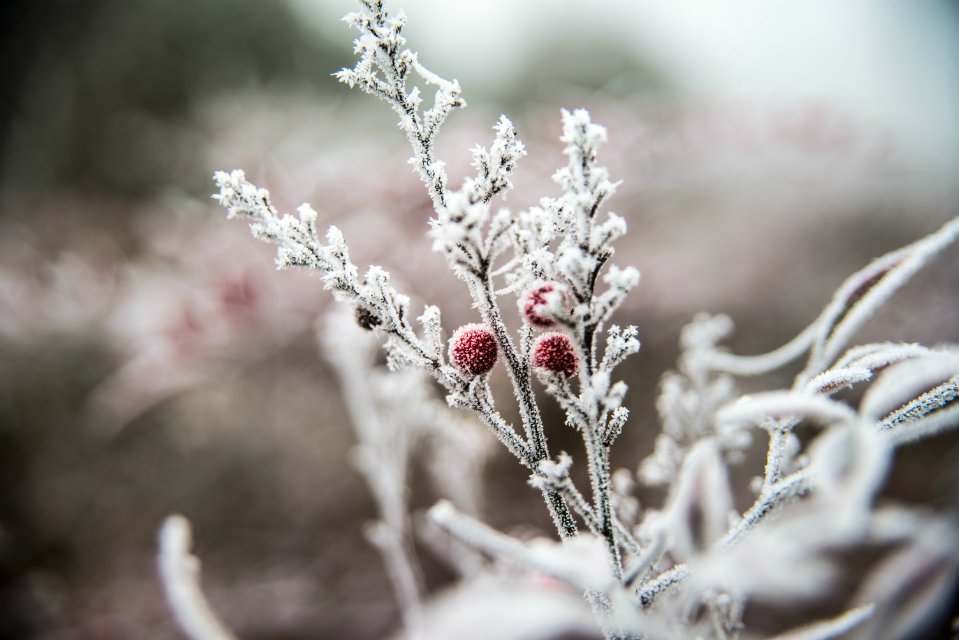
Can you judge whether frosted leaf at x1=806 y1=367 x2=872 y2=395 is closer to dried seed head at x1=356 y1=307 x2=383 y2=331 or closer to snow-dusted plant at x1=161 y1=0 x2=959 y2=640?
snow-dusted plant at x1=161 y1=0 x2=959 y2=640

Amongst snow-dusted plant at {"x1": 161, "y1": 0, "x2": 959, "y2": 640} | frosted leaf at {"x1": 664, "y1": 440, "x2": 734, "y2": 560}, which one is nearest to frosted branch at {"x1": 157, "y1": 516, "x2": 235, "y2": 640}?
snow-dusted plant at {"x1": 161, "y1": 0, "x2": 959, "y2": 640}

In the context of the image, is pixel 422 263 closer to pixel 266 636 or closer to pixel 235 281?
pixel 235 281

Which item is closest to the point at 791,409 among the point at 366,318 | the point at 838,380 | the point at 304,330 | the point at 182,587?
the point at 838,380

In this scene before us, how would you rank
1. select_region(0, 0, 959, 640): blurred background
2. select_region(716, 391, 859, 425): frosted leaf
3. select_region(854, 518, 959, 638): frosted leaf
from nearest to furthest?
select_region(716, 391, 859, 425): frosted leaf → select_region(854, 518, 959, 638): frosted leaf → select_region(0, 0, 959, 640): blurred background

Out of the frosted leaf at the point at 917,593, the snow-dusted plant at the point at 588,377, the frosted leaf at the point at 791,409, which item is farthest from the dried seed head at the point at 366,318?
the frosted leaf at the point at 917,593

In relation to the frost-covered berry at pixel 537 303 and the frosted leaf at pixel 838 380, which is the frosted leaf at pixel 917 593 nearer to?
the frosted leaf at pixel 838 380

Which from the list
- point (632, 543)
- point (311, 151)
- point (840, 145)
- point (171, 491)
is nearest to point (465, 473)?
point (632, 543)
